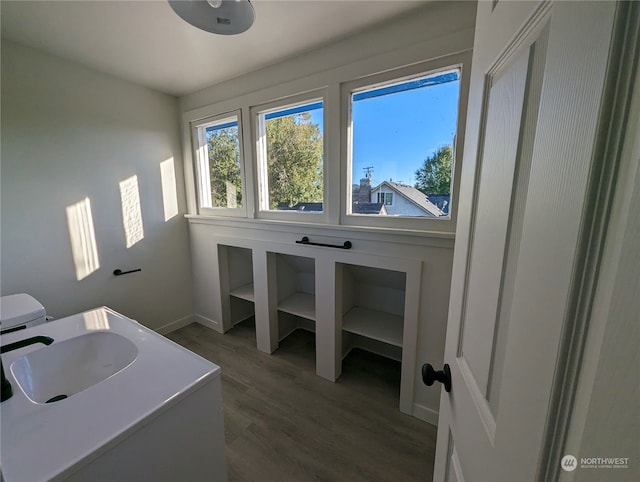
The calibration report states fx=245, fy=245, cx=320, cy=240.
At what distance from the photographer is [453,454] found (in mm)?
645

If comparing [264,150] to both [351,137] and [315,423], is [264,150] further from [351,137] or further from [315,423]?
[315,423]

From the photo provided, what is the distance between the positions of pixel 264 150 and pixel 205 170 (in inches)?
34.2

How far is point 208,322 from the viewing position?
278 centimetres

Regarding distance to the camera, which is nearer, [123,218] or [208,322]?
[123,218]

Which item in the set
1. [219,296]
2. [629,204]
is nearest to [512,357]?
[629,204]

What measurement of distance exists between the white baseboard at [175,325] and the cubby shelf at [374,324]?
1.91 metres

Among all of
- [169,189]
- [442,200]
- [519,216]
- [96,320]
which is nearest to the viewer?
[519,216]

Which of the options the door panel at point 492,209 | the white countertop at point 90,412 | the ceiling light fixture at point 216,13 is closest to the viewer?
the door panel at point 492,209

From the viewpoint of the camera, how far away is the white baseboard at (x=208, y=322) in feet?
8.84

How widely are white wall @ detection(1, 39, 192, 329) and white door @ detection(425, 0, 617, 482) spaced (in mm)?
2690

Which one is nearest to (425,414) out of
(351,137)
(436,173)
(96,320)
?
(436,173)

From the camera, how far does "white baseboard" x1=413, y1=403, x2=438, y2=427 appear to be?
5.25 feet

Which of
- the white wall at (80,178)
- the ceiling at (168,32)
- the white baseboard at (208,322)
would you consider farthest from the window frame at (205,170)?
the white baseboard at (208,322)

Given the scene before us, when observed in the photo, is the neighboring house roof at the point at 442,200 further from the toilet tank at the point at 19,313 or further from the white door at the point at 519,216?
the toilet tank at the point at 19,313
